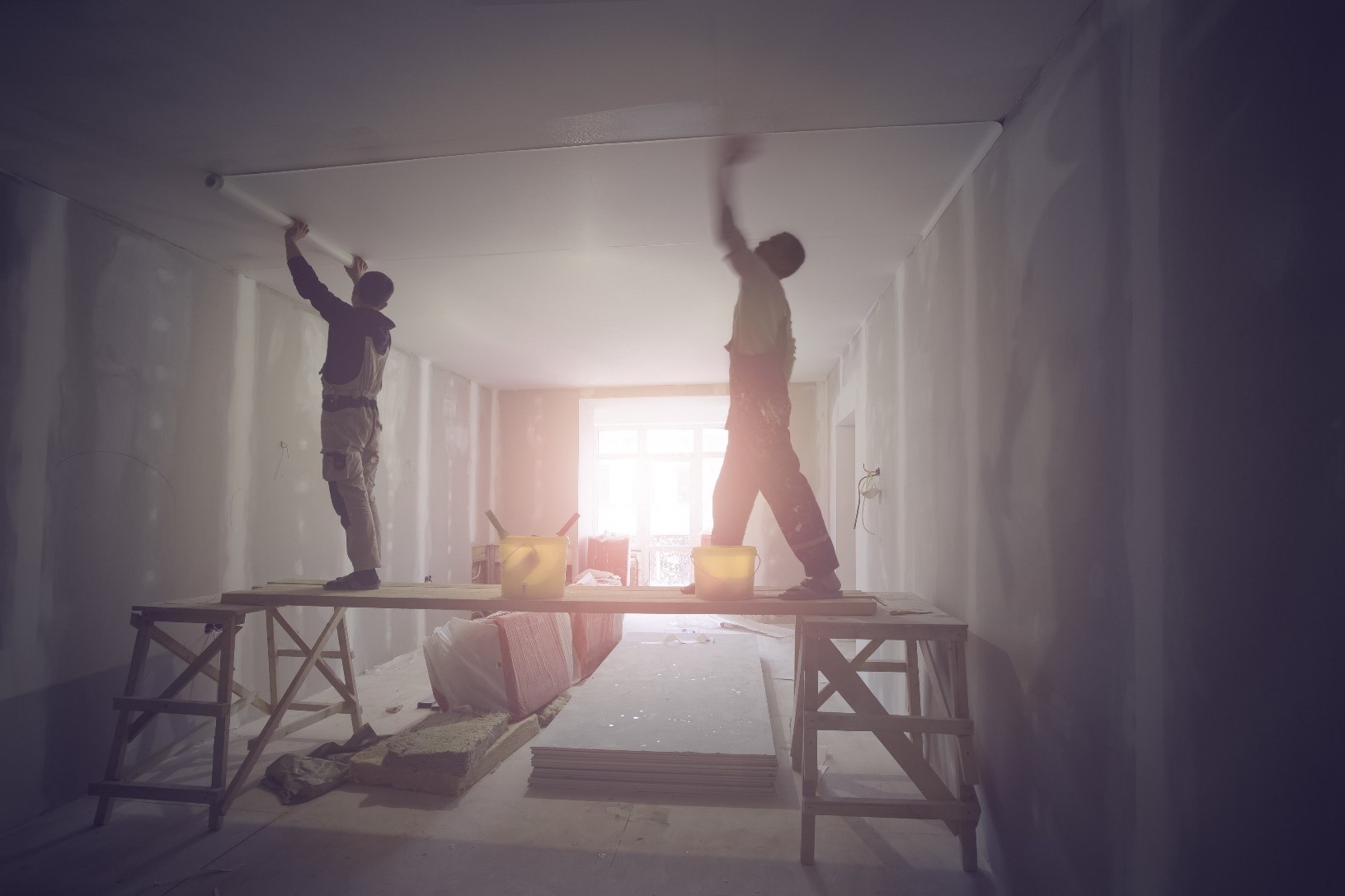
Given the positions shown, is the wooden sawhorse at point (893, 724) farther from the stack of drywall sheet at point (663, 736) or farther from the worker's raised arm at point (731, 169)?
the worker's raised arm at point (731, 169)

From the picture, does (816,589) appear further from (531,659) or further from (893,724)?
(531,659)

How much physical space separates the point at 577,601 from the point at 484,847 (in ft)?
2.89

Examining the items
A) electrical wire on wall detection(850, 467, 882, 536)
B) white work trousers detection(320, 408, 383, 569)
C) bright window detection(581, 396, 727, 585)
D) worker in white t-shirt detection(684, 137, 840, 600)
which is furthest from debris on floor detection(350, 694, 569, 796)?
bright window detection(581, 396, 727, 585)

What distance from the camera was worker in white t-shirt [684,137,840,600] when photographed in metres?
2.10

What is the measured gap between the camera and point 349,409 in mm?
2496

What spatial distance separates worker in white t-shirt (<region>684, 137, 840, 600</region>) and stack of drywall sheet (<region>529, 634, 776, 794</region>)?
805 mm

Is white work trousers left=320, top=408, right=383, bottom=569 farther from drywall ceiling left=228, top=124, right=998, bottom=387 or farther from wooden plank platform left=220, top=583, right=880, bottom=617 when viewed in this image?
drywall ceiling left=228, top=124, right=998, bottom=387

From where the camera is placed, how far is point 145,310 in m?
2.75

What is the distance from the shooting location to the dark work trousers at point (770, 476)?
6.91 ft

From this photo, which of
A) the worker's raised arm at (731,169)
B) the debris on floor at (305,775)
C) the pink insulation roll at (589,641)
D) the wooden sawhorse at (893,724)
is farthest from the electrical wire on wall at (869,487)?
the debris on floor at (305,775)

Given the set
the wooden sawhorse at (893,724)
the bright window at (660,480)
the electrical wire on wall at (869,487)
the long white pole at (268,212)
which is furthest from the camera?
the bright window at (660,480)

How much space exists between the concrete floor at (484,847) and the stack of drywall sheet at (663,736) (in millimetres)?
87

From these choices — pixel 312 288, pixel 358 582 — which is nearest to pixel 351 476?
pixel 358 582

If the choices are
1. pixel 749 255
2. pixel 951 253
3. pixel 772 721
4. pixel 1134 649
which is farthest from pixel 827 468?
pixel 1134 649
